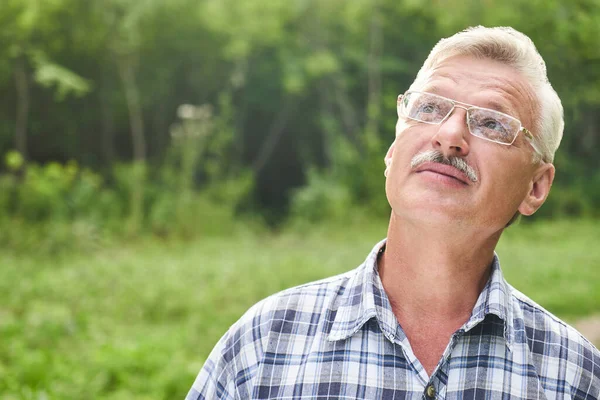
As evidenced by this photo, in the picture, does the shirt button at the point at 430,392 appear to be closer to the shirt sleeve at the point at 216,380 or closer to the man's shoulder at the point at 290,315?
the man's shoulder at the point at 290,315

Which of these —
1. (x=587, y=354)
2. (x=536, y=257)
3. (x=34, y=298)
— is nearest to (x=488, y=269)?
(x=587, y=354)

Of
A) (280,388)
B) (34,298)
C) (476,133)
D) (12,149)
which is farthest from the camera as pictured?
(12,149)

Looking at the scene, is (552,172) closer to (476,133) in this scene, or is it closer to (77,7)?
(476,133)

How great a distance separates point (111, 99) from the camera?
1210cm

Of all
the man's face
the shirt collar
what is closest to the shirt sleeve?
the shirt collar

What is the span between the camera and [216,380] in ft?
5.30

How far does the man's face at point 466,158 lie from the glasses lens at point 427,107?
0.06 feet

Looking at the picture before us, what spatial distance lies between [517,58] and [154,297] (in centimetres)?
494

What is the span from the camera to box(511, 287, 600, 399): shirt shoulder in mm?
1587

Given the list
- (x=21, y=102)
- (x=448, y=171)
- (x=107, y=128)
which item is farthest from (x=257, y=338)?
(x=107, y=128)

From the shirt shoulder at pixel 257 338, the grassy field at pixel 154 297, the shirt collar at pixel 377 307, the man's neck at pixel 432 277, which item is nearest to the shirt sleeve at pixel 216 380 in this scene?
the shirt shoulder at pixel 257 338

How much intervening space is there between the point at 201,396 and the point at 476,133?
92cm

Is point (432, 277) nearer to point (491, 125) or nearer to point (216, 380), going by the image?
point (491, 125)

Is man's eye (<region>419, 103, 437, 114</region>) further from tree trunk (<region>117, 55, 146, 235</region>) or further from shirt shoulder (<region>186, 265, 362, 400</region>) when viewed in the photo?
tree trunk (<region>117, 55, 146, 235</region>)
